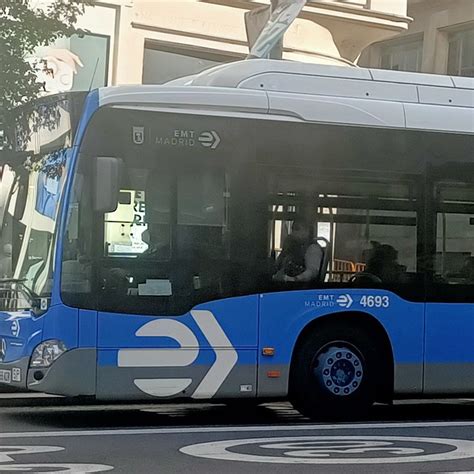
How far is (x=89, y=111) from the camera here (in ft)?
32.3

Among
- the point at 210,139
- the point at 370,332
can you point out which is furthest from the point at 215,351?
the point at 210,139

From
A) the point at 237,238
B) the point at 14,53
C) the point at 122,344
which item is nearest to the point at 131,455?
the point at 122,344

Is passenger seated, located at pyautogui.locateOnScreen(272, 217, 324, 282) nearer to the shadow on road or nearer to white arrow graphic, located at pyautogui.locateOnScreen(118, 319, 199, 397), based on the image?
white arrow graphic, located at pyautogui.locateOnScreen(118, 319, 199, 397)

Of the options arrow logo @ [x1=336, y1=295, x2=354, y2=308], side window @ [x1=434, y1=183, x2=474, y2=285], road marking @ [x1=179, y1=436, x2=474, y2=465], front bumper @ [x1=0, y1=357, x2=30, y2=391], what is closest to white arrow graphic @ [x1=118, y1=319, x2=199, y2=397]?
front bumper @ [x1=0, y1=357, x2=30, y2=391]

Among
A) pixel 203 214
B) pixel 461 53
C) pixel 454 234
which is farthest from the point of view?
pixel 461 53

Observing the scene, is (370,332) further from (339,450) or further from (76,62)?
(76,62)

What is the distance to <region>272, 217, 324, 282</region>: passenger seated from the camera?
10.2 m

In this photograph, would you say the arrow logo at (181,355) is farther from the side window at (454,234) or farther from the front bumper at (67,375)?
the side window at (454,234)

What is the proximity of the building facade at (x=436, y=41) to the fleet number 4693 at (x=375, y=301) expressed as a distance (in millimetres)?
16475

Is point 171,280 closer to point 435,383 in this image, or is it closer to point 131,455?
point 131,455

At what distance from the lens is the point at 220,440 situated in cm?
912

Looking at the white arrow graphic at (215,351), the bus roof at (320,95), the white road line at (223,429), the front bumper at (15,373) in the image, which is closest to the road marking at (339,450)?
the white road line at (223,429)

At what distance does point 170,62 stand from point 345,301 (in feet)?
33.5

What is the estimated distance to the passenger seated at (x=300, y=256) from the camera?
10195 millimetres
